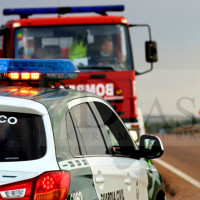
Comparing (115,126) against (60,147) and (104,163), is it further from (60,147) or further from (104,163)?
(60,147)

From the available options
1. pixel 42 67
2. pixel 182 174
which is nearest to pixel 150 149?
pixel 42 67

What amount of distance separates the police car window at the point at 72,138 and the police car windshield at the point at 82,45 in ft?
30.8

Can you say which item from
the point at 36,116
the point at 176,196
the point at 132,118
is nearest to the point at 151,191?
the point at 36,116

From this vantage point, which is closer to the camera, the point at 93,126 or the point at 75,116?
the point at 75,116

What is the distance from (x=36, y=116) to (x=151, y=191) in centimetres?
230

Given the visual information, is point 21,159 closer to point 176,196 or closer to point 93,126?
point 93,126

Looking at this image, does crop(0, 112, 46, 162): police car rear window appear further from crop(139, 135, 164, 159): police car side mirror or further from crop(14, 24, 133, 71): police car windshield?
crop(14, 24, 133, 71): police car windshield

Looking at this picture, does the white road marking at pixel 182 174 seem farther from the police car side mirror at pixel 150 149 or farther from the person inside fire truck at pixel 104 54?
the police car side mirror at pixel 150 149

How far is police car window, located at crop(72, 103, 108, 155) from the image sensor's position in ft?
15.9

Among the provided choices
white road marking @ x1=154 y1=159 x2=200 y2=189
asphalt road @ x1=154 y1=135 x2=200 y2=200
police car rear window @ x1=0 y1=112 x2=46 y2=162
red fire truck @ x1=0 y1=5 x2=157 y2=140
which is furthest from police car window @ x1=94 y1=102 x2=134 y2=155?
white road marking @ x1=154 y1=159 x2=200 y2=189

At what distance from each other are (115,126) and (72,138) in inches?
58.3

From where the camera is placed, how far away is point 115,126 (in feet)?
19.5

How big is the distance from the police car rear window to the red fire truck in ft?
32.1

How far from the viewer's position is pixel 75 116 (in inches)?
187
